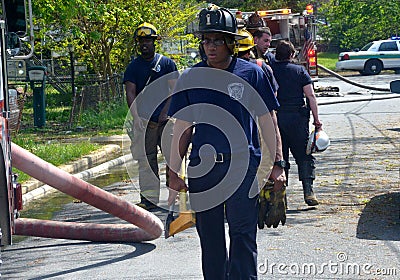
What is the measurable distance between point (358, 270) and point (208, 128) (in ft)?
6.93

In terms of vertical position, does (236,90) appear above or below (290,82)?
above

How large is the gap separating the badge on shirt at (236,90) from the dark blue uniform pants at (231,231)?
0.45 metres

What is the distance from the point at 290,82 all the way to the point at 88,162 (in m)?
6.16

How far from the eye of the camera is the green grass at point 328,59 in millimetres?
49281

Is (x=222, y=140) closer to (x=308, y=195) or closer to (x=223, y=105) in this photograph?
(x=223, y=105)

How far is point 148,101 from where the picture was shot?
10000 millimetres

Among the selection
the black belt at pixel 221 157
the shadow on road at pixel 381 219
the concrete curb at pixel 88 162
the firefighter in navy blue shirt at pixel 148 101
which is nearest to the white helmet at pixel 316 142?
the shadow on road at pixel 381 219

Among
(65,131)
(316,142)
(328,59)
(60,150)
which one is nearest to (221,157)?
(316,142)

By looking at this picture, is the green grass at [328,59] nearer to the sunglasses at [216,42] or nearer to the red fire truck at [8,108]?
the red fire truck at [8,108]

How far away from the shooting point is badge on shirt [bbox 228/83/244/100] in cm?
564

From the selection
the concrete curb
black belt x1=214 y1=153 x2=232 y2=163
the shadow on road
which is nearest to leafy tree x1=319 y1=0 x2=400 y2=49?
the concrete curb

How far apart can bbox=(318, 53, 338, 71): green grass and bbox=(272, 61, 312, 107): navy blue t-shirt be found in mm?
36817

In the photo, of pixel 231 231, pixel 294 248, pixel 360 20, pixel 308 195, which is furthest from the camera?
pixel 360 20

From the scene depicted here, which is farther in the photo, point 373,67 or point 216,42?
point 373,67
